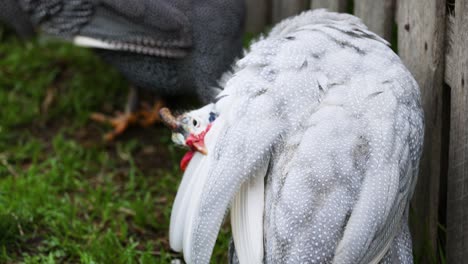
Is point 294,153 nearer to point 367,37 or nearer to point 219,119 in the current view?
point 219,119

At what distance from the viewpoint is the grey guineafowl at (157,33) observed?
2.90 m

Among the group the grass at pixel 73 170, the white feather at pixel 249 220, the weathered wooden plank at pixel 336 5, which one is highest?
the weathered wooden plank at pixel 336 5

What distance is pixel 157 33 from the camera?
295 centimetres

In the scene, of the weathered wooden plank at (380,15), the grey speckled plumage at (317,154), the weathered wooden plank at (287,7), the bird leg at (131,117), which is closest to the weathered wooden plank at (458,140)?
the grey speckled plumage at (317,154)

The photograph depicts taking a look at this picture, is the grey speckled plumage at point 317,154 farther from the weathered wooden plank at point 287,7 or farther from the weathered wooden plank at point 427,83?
the weathered wooden plank at point 287,7

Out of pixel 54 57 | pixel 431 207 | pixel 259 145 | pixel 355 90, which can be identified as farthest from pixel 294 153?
pixel 54 57

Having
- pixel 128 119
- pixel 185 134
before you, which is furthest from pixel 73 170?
pixel 185 134

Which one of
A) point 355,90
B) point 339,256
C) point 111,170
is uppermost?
point 355,90

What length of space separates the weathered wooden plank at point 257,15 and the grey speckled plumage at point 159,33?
3.49ft

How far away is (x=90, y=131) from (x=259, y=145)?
1.94 metres

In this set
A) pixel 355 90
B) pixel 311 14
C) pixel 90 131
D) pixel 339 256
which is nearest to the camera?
pixel 339 256

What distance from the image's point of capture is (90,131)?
379cm

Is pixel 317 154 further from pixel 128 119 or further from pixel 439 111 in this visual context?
pixel 128 119

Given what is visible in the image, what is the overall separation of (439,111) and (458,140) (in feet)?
0.50
